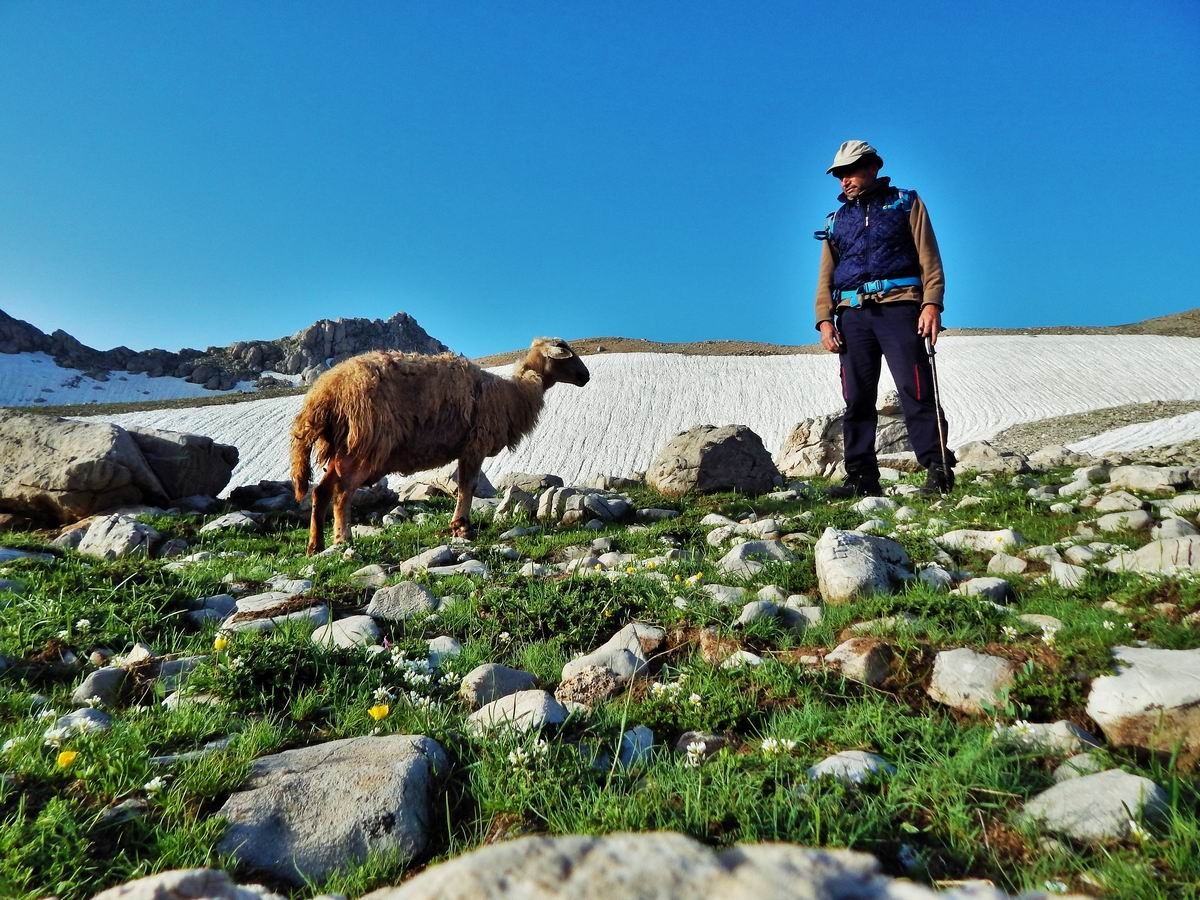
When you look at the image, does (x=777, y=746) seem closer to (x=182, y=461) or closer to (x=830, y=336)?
(x=830, y=336)

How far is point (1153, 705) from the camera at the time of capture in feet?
9.87

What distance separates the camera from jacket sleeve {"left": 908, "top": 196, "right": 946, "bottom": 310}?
942cm

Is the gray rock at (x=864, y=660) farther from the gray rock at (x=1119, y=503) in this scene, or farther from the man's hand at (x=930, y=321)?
the man's hand at (x=930, y=321)

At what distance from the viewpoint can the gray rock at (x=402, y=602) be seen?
5.29 metres

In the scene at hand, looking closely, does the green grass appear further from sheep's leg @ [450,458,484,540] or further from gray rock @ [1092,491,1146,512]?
sheep's leg @ [450,458,484,540]

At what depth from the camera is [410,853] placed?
2504mm

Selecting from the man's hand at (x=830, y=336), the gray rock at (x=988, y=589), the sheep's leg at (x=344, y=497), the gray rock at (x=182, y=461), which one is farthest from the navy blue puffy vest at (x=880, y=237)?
the gray rock at (x=182, y=461)

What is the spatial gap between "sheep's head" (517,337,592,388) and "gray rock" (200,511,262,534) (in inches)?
185

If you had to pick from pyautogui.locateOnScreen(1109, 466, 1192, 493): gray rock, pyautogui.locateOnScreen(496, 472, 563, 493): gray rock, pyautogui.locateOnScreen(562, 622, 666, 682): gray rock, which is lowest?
pyautogui.locateOnScreen(562, 622, 666, 682): gray rock

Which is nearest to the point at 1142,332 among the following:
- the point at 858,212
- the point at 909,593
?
the point at 858,212

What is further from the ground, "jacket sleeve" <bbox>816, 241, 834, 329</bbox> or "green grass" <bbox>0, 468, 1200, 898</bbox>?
"jacket sleeve" <bbox>816, 241, 834, 329</bbox>

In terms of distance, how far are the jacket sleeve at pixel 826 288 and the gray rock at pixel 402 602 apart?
7206mm

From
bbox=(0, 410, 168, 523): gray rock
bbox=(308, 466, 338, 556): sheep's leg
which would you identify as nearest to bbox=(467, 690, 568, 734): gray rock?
bbox=(308, 466, 338, 556): sheep's leg

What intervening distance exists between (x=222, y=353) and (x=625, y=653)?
396 ft
